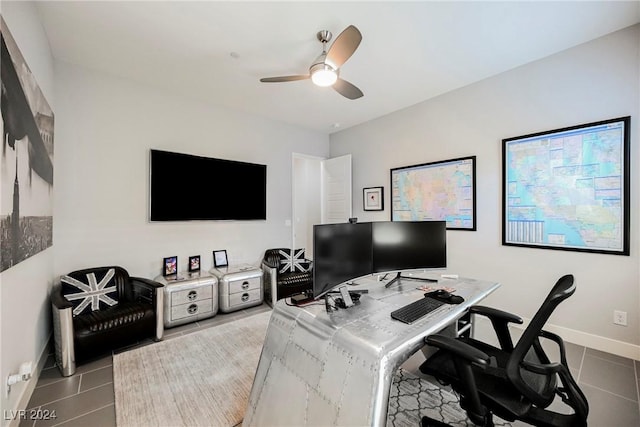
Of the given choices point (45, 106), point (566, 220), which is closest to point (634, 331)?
point (566, 220)

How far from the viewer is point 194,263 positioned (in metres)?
3.63

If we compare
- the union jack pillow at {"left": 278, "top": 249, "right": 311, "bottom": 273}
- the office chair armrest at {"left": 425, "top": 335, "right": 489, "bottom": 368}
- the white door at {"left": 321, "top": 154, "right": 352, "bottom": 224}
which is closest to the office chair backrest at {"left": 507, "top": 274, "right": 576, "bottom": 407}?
the office chair armrest at {"left": 425, "top": 335, "right": 489, "bottom": 368}

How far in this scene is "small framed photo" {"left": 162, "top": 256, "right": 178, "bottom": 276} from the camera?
340 cm

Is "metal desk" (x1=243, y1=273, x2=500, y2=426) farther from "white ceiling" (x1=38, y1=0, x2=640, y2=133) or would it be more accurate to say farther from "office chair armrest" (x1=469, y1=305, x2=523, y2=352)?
"white ceiling" (x1=38, y1=0, x2=640, y2=133)

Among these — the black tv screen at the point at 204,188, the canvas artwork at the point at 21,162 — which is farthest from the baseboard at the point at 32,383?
the black tv screen at the point at 204,188

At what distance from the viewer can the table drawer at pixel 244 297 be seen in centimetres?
352

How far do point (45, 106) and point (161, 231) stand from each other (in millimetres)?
1679

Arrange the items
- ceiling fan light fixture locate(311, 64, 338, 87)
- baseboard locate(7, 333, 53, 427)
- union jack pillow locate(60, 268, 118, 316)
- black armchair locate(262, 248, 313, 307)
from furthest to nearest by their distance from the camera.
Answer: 1. black armchair locate(262, 248, 313, 307)
2. union jack pillow locate(60, 268, 118, 316)
3. ceiling fan light fixture locate(311, 64, 338, 87)
4. baseboard locate(7, 333, 53, 427)

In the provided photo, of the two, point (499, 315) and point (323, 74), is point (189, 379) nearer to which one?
point (499, 315)

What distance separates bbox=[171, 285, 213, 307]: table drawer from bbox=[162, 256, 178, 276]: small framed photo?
457 millimetres

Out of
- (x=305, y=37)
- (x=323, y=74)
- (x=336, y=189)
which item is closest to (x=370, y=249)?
(x=323, y=74)

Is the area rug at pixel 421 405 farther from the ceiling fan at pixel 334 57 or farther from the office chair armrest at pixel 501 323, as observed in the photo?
the ceiling fan at pixel 334 57

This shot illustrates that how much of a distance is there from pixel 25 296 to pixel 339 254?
2229 millimetres

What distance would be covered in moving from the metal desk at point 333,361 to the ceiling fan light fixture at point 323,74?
74.1 inches
